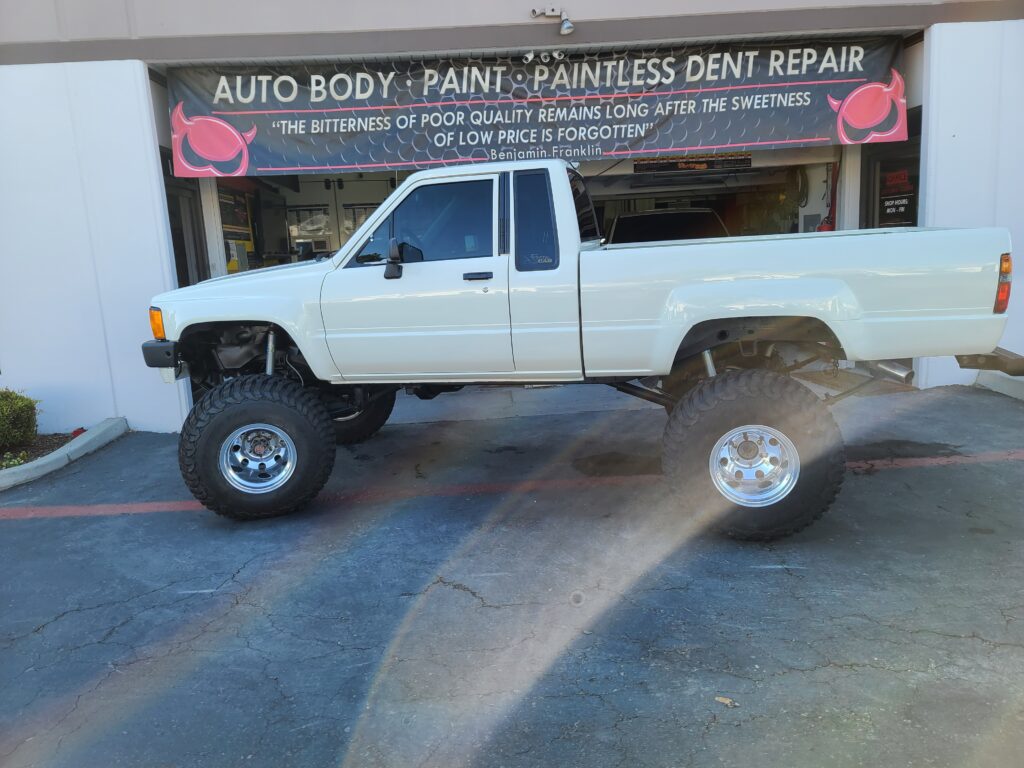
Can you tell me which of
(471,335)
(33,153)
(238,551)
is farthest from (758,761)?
(33,153)

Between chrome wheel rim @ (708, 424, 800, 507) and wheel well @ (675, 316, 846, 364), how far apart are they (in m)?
0.61

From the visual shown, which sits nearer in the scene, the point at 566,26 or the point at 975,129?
the point at 566,26

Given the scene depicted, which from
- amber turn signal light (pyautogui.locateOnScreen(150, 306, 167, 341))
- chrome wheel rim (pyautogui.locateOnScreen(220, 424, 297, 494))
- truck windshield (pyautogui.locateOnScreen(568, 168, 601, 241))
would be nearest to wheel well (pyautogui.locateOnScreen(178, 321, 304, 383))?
amber turn signal light (pyautogui.locateOnScreen(150, 306, 167, 341))

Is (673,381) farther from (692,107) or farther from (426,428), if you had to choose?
(692,107)

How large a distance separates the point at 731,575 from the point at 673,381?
1.82m

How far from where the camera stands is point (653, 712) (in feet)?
9.36

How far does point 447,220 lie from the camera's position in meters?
4.85

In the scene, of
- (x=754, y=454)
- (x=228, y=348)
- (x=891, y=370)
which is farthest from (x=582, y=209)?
(x=228, y=348)

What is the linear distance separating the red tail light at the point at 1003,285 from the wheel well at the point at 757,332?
0.84 m

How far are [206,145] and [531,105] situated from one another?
11.5 ft

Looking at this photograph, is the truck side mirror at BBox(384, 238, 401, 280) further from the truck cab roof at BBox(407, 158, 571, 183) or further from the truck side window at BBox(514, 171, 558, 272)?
the truck side window at BBox(514, 171, 558, 272)

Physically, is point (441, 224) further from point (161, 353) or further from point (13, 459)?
point (13, 459)

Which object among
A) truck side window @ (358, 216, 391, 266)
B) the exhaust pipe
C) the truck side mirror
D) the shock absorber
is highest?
truck side window @ (358, 216, 391, 266)

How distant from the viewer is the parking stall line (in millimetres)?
5508
